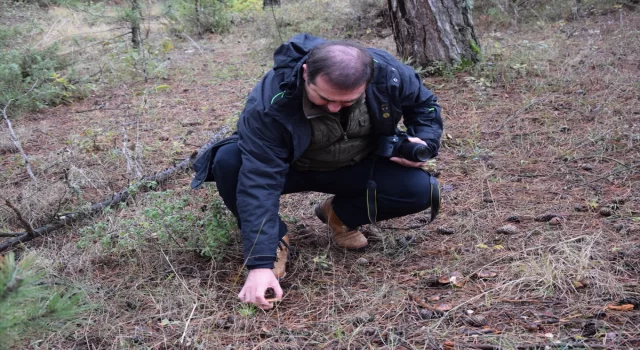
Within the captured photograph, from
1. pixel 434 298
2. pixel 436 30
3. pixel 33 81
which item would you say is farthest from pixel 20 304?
pixel 33 81

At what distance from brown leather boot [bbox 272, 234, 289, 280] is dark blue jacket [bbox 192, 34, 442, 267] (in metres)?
0.31

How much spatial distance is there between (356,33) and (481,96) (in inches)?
123

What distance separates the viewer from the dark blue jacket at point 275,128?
7.53 feet

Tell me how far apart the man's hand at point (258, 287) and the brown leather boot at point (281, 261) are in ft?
0.95

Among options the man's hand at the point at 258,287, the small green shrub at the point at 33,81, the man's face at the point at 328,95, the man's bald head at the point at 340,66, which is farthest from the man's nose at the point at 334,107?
the small green shrub at the point at 33,81

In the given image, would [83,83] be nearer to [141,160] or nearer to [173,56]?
[173,56]

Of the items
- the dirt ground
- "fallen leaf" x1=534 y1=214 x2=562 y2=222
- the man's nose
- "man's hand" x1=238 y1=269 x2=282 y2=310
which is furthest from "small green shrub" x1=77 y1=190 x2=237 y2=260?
"fallen leaf" x1=534 y1=214 x2=562 y2=222

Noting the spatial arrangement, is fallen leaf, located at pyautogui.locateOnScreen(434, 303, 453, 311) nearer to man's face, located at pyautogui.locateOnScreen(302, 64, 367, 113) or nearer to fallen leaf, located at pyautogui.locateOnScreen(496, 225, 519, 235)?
fallen leaf, located at pyautogui.locateOnScreen(496, 225, 519, 235)

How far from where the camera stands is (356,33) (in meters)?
7.51

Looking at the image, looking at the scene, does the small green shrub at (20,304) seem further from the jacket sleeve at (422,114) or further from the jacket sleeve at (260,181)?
the jacket sleeve at (422,114)

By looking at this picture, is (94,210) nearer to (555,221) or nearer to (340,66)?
(340,66)

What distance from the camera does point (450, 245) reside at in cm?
282

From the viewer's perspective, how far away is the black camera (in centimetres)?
262

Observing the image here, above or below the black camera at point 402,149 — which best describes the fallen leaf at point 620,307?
below
